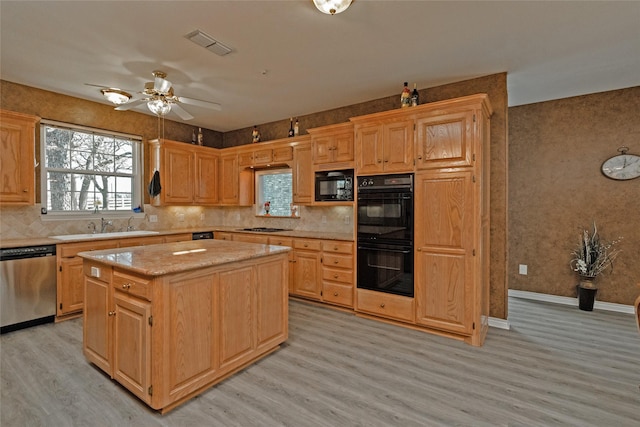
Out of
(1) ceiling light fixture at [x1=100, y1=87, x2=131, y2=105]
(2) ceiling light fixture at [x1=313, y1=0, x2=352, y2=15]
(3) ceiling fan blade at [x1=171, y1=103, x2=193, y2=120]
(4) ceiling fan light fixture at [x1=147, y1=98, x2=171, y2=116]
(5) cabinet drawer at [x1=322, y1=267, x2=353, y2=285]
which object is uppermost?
(2) ceiling light fixture at [x1=313, y1=0, x2=352, y2=15]

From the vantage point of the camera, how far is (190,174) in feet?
17.3

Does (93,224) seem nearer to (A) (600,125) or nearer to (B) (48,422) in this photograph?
(B) (48,422)

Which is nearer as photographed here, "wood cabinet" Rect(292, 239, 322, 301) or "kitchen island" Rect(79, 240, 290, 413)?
"kitchen island" Rect(79, 240, 290, 413)

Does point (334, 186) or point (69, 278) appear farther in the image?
point (334, 186)

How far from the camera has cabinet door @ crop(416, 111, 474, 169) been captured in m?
3.02

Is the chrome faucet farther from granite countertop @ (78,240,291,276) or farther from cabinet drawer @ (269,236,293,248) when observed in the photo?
cabinet drawer @ (269,236,293,248)

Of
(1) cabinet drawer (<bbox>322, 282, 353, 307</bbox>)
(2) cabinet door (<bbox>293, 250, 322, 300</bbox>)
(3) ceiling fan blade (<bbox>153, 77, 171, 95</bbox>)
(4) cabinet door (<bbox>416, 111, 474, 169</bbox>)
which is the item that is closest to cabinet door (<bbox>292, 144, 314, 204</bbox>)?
(2) cabinet door (<bbox>293, 250, 322, 300</bbox>)

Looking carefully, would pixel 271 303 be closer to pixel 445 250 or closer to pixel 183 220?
pixel 445 250

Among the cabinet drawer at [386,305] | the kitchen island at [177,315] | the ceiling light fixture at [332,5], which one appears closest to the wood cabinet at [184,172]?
the kitchen island at [177,315]

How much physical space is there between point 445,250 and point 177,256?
250 centimetres

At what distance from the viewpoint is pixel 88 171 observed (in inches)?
174

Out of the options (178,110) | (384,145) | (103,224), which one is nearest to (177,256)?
(178,110)

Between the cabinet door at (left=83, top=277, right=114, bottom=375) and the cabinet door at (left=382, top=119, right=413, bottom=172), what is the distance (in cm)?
288

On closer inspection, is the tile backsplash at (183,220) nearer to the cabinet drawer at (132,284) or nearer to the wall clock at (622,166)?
the cabinet drawer at (132,284)
